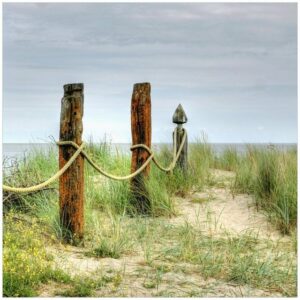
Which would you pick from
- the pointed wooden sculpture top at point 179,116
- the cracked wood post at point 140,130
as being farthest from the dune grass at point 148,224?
the pointed wooden sculpture top at point 179,116

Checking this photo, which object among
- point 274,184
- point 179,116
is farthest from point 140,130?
point 179,116

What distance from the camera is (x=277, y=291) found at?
4.26m

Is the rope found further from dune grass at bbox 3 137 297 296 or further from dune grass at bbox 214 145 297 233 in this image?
dune grass at bbox 214 145 297 233

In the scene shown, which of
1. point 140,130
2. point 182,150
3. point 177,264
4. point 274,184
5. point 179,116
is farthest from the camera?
point 179,116

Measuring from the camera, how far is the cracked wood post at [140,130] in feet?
23.1

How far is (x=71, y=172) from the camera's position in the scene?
17.3ft

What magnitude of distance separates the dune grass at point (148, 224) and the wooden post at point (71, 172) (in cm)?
Result: 13

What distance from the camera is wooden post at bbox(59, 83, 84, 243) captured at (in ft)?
17.4

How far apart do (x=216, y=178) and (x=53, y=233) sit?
422 cm

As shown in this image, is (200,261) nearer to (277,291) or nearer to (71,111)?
(277,291)

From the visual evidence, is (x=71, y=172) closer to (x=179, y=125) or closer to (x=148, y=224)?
(x=148, y=224)

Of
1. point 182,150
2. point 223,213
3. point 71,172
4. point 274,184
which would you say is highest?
point 182,150

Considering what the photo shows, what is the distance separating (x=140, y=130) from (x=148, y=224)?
1.49m

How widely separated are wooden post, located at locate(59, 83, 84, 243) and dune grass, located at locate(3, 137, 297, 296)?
13cm
